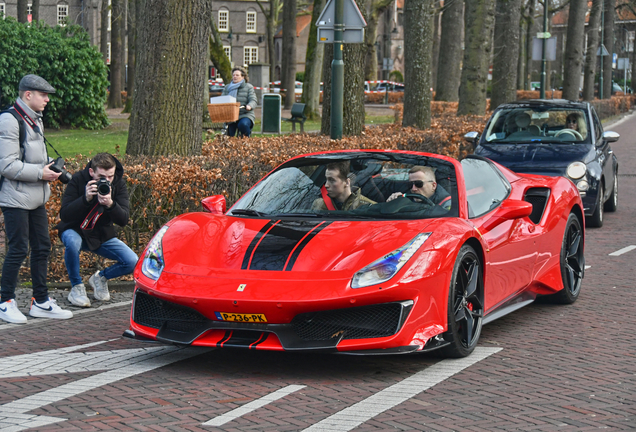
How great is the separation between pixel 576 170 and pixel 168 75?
5.58 metres

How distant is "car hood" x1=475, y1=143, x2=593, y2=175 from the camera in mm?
12520

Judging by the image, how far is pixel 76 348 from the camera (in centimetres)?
620

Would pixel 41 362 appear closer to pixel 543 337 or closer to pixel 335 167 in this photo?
pixel 335 167

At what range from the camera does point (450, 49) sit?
33.2 m

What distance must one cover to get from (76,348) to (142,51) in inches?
202

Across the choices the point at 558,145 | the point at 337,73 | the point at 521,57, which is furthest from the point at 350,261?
the point at 521,57

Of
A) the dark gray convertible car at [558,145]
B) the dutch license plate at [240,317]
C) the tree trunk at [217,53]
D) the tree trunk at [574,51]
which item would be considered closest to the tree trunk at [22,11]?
the tree trunk at [217,53]

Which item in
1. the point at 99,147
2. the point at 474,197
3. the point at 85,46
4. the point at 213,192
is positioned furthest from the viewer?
the point at 85,46

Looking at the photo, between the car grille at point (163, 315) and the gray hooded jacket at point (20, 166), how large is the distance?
1.73 meters

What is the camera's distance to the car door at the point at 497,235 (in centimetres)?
634

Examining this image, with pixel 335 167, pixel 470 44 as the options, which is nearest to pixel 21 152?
pixel 335 167

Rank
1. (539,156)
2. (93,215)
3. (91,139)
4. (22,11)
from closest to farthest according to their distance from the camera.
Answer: (93,215) → (539,156) → (91,139) → (22,11)

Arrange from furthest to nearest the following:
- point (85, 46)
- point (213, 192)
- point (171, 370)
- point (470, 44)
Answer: point (85, 46), point (470, 44), point (213, 192), point (171, 370)

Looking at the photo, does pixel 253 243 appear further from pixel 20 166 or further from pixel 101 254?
pixel 101 254
